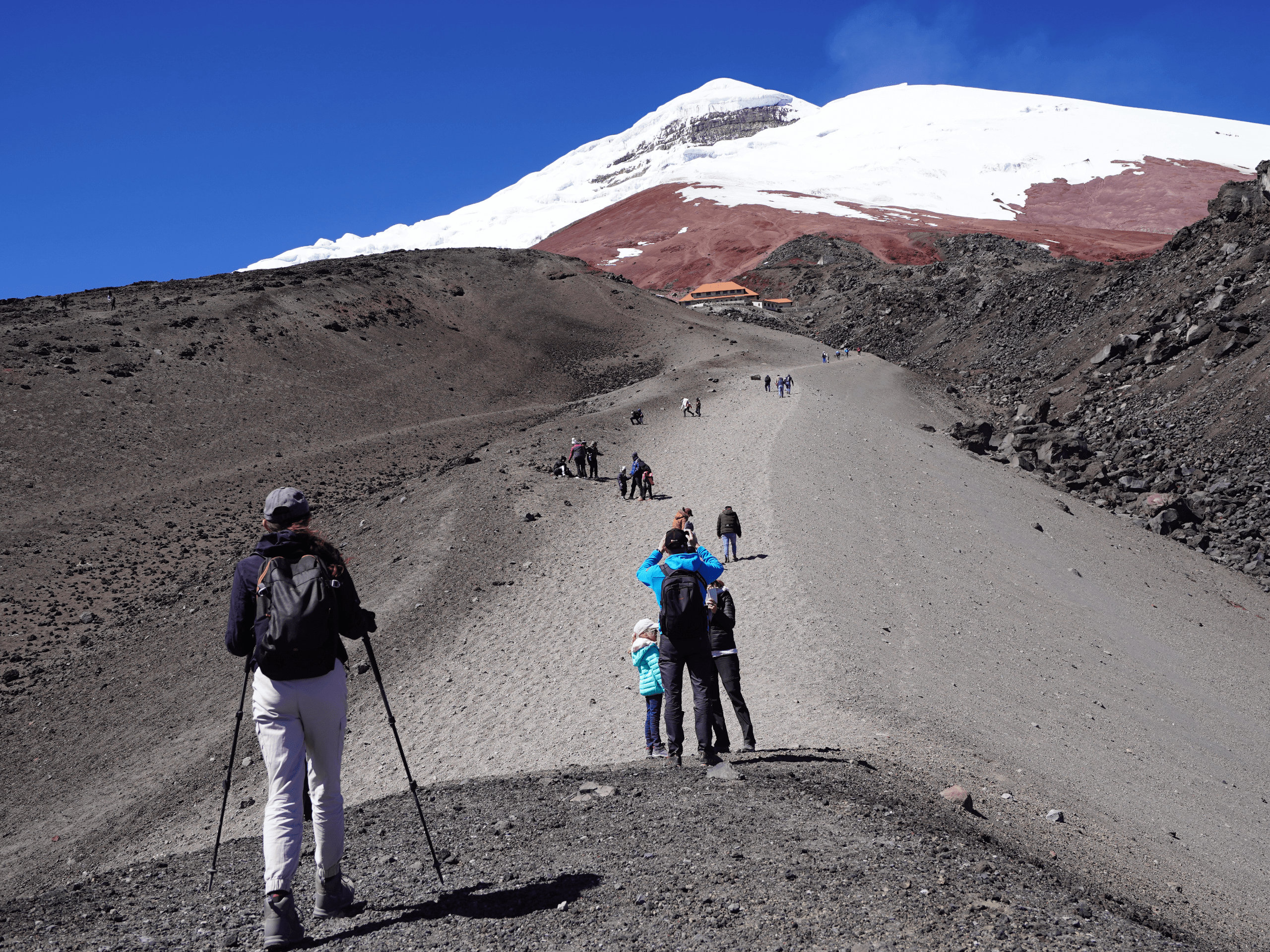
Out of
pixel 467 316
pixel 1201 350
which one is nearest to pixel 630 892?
pixel 1201 350

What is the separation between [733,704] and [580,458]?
16.2m

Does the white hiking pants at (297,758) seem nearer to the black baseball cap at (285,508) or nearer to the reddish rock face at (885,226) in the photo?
the black baseball cap at (285,508)

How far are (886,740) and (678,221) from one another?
102m

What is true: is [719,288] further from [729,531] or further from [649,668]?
[649,668]

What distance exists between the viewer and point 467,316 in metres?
52.1

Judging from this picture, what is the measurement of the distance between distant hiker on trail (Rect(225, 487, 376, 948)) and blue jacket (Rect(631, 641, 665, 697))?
12.0 ft

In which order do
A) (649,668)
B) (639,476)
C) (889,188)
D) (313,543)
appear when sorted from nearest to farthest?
(313,543), (649,668), (639,476), (889,188)

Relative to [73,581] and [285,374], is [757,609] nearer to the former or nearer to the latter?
[73,581]

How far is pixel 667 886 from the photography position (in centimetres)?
475

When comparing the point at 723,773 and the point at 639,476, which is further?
the point at 639,476

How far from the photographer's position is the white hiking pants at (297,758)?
166 inches

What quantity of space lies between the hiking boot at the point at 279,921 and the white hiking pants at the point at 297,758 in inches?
1.8

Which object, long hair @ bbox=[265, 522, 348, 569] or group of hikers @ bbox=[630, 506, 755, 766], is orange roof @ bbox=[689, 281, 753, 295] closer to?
group of hikers @ bbox=[630, 506, 755, 766]

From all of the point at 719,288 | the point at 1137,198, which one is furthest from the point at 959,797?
the point at 1137,198
